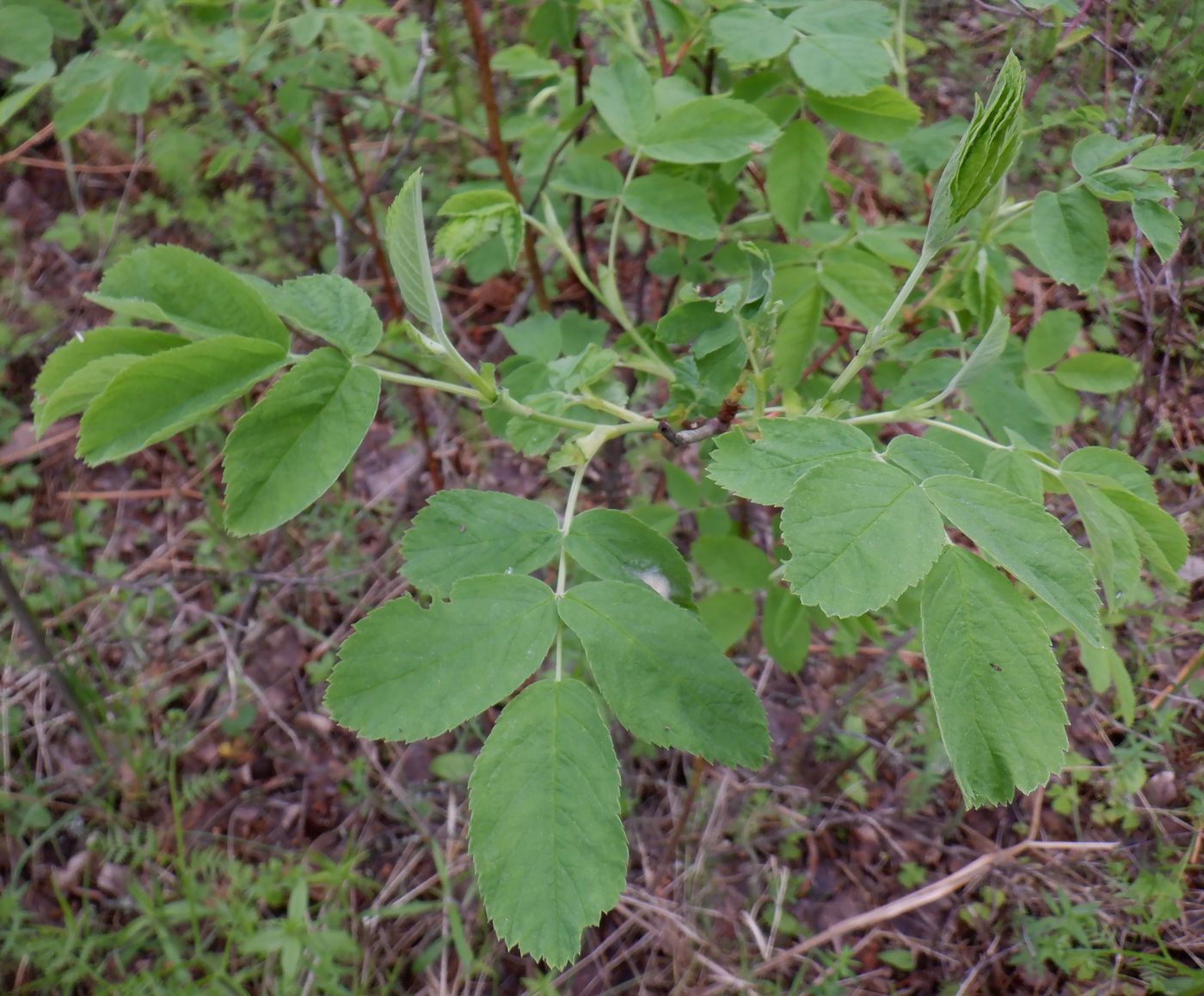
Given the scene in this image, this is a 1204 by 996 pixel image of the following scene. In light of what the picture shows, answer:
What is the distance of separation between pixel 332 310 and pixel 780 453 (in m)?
0.54

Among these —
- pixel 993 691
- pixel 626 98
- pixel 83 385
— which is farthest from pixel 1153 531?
pixel 83 385

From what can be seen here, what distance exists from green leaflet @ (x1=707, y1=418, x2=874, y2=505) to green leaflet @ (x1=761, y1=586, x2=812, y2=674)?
1.96ft

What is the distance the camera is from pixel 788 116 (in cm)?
131

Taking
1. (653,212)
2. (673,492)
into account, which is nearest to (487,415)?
(653,212)

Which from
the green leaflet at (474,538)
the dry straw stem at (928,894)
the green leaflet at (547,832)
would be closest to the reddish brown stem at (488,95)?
the green leaflet at (474,538)

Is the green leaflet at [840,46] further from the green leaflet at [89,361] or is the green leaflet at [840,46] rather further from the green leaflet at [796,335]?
the green leaflet at [89,361]

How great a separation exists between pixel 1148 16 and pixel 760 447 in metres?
1.24

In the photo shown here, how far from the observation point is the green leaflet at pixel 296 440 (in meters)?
0.84

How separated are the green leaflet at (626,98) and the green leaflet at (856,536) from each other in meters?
0.73

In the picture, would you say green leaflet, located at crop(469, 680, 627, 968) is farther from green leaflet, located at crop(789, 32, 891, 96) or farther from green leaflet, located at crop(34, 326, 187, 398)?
green leaflet, located at crop(789, 32, 891, 96)

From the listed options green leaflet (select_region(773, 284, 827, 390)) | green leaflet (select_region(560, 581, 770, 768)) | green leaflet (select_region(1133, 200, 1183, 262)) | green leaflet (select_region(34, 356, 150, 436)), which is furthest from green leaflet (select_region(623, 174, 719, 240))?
green leaflet (select_region(34, 356, 150, 436))

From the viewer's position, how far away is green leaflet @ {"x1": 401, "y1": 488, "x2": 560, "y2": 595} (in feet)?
3.17

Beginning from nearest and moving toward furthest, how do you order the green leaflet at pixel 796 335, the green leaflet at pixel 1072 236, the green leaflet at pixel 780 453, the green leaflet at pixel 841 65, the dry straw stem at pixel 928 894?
the green leaflet at pixel 780 453
the green leaflet at pixel 1072 236
the green leaflet at pixel 841 65
the green leaflet at pixel 796 335
the dry straw stem at pixel 928 894

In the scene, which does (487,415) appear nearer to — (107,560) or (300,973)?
(300,973)
